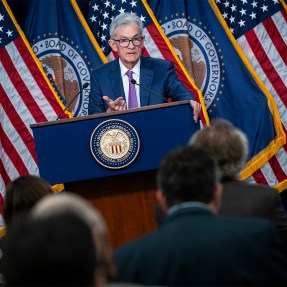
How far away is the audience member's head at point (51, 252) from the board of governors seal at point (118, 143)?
3312 mm

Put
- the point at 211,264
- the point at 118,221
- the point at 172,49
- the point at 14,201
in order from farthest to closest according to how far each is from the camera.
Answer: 1. the point at 172,49
2. the point at 118,221
3. the point at 14,201
4. the point at 211,264

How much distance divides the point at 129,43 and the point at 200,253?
3.68 m

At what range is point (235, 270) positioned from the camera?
2.54 m

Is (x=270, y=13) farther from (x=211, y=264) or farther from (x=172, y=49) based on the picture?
(x=211, y=264)

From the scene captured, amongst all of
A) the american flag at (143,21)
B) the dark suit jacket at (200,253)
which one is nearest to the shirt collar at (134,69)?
the american flag at (143,21)

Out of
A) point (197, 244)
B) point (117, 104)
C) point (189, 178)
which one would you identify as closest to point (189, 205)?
point (189, 178)

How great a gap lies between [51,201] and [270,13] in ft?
20.4

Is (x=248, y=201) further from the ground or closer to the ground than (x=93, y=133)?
closer to the ground

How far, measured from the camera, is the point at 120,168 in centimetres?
516

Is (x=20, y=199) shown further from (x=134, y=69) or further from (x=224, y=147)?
(x=134, y=69)

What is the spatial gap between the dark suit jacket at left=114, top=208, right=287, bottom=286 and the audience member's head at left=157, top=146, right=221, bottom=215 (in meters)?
0.06

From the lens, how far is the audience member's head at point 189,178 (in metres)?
2.69

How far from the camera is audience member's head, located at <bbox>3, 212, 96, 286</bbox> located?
179cm

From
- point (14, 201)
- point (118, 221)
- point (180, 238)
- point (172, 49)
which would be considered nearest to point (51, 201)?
point (180, 238)
